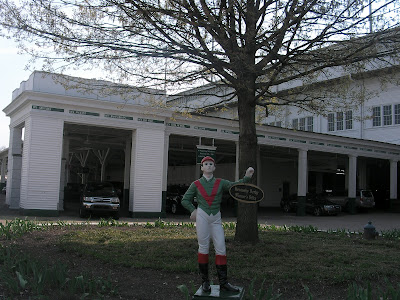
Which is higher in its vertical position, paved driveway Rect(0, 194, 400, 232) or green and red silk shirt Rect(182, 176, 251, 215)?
green and red silk shirt Rect(182, 176, 251, 215)

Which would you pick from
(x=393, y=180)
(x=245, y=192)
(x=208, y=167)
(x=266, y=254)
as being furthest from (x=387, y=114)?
(x=208, y=167)

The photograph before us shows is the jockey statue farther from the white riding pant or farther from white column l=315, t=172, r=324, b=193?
white column l=315, t=172, r=324, b=193

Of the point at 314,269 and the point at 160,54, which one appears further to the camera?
the point at 160,54

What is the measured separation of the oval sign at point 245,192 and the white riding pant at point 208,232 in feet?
1.36

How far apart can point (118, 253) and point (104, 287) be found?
8.72ft

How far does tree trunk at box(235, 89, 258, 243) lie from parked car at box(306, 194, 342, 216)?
1723 cm

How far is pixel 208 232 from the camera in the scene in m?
5.58

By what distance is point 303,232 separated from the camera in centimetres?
1319

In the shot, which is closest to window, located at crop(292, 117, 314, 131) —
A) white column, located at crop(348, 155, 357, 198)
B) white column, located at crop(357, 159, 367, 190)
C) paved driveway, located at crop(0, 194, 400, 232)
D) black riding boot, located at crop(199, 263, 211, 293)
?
white column, located at crop(357, 159, 367, 190)

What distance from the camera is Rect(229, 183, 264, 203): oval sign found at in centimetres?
573

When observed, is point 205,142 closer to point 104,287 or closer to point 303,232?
point 303,232

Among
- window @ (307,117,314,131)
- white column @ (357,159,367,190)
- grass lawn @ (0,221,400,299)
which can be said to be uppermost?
window @ (307,117,314,131)

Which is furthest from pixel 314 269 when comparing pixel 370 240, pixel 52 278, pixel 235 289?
pixel 370 240

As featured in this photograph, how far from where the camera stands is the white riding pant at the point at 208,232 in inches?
217
